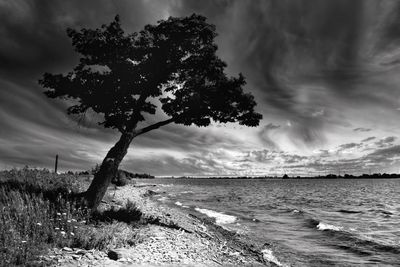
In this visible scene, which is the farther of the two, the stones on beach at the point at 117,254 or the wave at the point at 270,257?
the wave at the point at 270,257

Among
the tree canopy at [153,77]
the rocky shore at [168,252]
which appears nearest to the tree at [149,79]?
the tree canopy at [153,77]

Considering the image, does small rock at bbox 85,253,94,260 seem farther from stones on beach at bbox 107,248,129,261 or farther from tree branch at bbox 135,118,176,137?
tree branch at bbox 135,118,176,137

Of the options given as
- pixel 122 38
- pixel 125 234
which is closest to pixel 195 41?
pixel 122 38

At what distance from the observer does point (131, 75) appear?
15945 millimetres

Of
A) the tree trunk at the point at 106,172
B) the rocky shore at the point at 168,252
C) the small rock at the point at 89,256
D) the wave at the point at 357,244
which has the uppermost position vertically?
the tree trunk at the point at 106,172

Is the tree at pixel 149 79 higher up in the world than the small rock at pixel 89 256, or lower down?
higher up

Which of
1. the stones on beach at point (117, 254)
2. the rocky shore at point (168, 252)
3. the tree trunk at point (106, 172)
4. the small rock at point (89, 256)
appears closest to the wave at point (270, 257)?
the rocky shore at point (168, 252)

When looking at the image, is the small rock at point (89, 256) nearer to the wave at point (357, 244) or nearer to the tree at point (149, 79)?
the tree at point (149, 79)

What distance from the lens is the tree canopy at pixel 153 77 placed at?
15.6m

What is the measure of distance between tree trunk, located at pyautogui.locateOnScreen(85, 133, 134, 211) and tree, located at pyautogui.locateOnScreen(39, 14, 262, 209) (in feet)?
0.18

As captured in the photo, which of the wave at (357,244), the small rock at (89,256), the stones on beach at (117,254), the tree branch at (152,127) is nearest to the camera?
the small rock at (89,256)

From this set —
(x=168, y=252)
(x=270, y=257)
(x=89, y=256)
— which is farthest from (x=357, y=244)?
(x=89, y=256)

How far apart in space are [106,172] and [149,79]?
228 inches

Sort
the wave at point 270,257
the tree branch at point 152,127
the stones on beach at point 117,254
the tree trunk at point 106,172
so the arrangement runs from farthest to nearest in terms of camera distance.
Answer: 1. the tree branch at point 152,127
2. the tree trunk at point 106,172
3. the wave at point 270,257
4. the stones on beach at point 117,254
